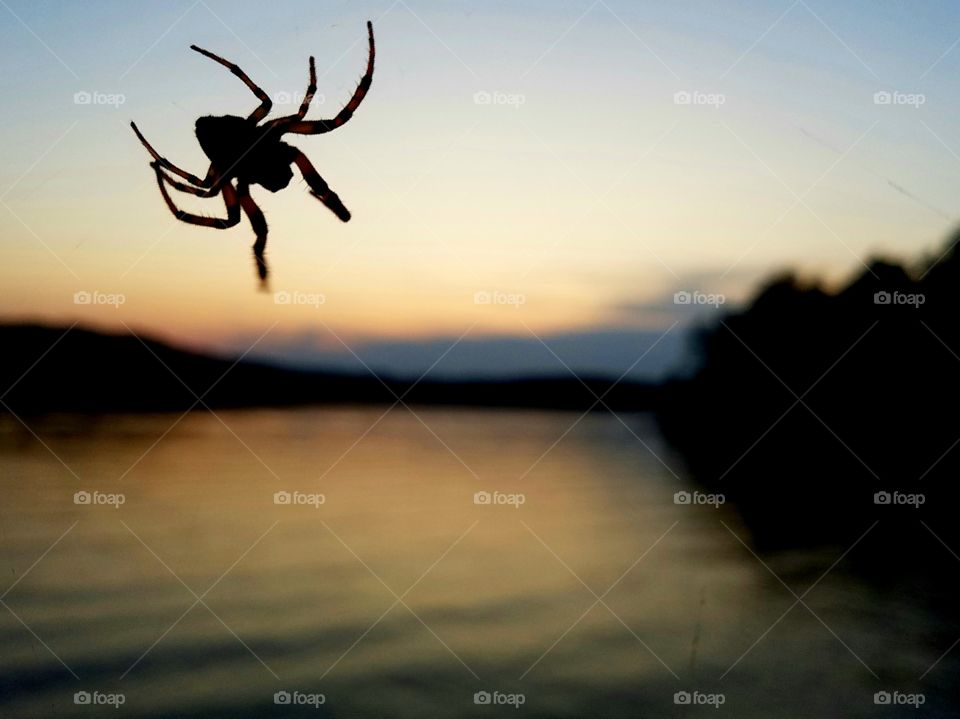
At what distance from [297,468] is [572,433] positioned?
30555 mm

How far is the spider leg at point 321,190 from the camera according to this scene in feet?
25.1

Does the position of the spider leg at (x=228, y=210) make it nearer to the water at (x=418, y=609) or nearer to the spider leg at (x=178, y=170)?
the spider leg at (x=178, y=170)

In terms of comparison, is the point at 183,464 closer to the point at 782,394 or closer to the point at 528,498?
the point at 528,498

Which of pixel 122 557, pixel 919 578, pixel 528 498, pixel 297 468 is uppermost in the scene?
pixel 297 468

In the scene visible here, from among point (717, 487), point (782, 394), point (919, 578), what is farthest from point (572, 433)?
point (919, 578)

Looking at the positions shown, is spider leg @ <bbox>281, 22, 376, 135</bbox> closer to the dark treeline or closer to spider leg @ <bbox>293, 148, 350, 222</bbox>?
spider leg @ <bbox>293, 148, 350, 222</bbox>

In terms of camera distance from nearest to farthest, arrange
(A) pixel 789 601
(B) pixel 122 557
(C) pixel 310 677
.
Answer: (C) pixel 310 677, (A) pixel 789 601, (B) pixel 122 557

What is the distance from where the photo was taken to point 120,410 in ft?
185

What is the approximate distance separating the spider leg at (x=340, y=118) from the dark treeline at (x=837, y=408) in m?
13.0

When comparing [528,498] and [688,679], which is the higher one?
[528,498]

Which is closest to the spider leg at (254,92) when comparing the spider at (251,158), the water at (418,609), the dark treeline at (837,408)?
the spider at (251,158)

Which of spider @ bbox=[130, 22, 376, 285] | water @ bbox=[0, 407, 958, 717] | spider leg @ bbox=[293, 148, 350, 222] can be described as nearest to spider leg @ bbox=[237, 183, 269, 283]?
spider @ bbox=[130, 22, 376, 285]

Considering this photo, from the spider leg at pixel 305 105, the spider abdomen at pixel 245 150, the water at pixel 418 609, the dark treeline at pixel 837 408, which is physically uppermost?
the dark treeline at pixel 837 408

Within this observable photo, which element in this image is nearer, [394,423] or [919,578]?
[919,578]
